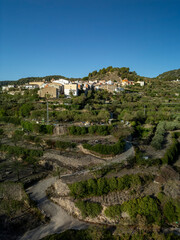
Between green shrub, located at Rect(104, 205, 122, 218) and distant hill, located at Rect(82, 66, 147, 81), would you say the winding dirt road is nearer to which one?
green shrub, located at Rect(104, 205, 122, 218)

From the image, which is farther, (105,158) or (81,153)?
(81,153)

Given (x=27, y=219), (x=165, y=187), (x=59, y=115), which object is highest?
(x=59, y=115)

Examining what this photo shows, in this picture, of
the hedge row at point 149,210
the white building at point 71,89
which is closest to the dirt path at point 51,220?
the hedge row at point 149,210

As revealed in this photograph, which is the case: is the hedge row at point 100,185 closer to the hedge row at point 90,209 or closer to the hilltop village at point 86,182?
the hilltop village at point 86,182

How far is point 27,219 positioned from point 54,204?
2.22 metres

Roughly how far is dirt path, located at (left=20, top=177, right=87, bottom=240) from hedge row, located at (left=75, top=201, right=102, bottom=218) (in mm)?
706

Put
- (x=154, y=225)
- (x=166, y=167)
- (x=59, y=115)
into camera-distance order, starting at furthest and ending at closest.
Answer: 1. (x=59, y=115)
2. (x=166, y=167)
3. (x=154, y=225)

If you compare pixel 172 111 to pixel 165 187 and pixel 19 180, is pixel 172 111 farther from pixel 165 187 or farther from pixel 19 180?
pixel 19 180

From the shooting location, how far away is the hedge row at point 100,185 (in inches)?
538

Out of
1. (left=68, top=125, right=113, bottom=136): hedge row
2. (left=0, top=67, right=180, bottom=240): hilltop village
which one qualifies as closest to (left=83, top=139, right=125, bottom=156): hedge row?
(left=0, top=67, right=180, bottom=240): hilltop village

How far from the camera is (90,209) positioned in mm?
12297

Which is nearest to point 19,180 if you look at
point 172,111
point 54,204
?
point 54,204

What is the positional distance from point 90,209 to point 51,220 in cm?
291

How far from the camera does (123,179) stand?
46.8 ft
